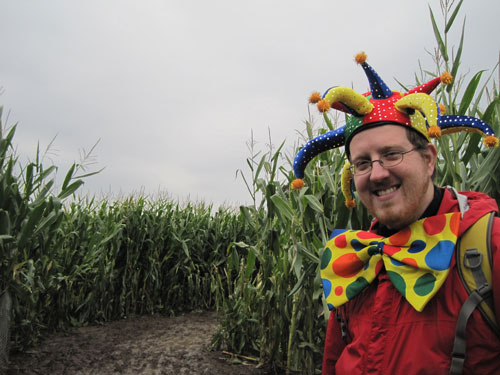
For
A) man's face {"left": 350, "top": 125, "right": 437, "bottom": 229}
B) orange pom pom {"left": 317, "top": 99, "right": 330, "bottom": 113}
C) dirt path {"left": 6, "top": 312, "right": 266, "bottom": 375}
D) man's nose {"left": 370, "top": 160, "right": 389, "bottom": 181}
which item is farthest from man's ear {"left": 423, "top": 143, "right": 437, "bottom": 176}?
dirt path {"left": 6, "top": 312, "right": 266, "bottom": 375}

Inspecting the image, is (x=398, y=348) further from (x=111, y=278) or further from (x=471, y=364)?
(x=111, y=278)

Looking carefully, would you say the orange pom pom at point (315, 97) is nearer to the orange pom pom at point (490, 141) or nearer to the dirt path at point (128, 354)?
the orange pom pom at point (490, 141)

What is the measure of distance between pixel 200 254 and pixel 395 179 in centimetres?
515

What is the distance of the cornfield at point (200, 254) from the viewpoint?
2.08 metres

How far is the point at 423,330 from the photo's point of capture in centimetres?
88

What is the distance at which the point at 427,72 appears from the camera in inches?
93.0

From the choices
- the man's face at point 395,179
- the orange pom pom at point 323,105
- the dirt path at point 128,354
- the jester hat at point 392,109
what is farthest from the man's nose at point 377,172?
the dirt path at point 128,354

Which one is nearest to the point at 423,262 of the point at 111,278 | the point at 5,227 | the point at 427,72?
the point at 427,72

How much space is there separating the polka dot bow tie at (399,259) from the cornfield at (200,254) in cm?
77

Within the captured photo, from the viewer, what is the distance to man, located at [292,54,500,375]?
2.77 feet

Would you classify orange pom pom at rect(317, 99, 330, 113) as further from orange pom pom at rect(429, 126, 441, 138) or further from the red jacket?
the red jacket

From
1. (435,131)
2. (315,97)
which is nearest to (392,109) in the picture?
(435,131)

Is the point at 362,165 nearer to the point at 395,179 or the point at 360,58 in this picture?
the point at 395,179

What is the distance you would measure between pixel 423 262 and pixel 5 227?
2945 millimetres
